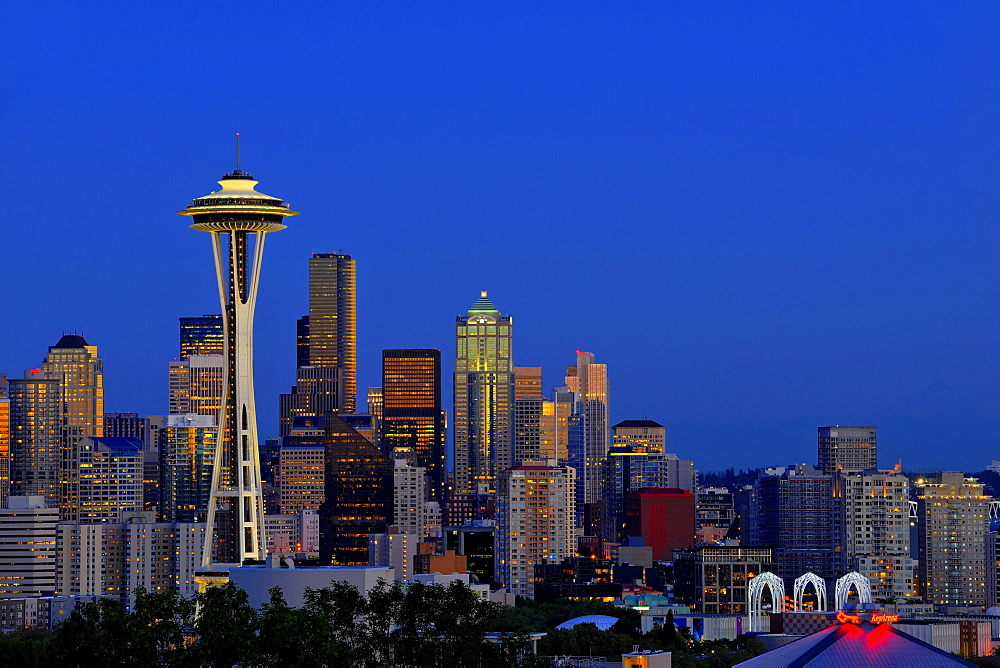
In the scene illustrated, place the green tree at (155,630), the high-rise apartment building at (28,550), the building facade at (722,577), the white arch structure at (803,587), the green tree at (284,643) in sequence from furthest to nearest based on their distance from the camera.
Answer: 1. the high-rise apartment building at (28,550)
2. the building facade at (722,577)
3. the white arch structure at (803,587)
4. the green tree at (155,630)
5. the green tree at (284,643)

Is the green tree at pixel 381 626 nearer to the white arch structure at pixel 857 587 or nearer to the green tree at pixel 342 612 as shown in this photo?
the green tree at pixel 342 612

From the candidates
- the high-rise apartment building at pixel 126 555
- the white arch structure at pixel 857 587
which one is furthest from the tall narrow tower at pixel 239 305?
the high-rise apartment building at pixel 126 555

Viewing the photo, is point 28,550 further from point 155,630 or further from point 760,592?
point 155,630

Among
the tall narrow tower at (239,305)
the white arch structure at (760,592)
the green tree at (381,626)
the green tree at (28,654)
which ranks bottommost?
the white arch structure at (760,592)

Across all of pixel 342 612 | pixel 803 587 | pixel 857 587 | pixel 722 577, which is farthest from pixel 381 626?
pixel 722 577

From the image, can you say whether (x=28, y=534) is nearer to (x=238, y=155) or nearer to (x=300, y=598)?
(x=238, y=155)

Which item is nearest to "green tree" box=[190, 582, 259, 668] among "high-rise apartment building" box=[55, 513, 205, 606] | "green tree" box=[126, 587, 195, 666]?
"green tree" box=[126, 587, 195, 666]

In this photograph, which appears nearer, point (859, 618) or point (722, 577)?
point (859, 618)

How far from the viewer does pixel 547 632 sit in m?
118

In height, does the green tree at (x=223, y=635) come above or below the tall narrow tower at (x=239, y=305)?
below

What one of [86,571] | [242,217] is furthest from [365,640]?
[86,571]

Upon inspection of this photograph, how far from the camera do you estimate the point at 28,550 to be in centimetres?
18825

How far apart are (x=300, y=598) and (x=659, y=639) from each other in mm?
48671

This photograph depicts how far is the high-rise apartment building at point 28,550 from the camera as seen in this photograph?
7288 inches
